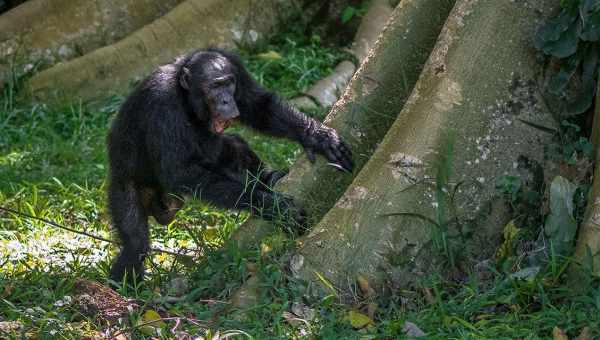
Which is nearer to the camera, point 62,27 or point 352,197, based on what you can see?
point 352,197

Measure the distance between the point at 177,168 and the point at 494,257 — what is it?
200cm

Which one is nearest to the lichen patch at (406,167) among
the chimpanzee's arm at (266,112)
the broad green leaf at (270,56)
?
the chimpanzee's arm at (266,112)

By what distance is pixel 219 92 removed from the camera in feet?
18.4

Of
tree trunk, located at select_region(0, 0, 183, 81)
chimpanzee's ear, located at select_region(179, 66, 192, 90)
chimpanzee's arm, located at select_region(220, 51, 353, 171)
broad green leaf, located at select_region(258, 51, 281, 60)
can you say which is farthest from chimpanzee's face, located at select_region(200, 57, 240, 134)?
tree trunk, located at select_region(0, 0, 183, 81)

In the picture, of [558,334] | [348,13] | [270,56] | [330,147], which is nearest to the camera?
[558,334]

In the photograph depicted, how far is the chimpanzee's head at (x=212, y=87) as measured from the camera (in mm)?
5578

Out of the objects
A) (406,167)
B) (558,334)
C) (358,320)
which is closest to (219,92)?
(406,167)

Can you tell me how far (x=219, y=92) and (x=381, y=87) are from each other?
3.43 feet

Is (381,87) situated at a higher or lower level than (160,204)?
higher

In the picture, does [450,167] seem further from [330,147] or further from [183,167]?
[183,167]

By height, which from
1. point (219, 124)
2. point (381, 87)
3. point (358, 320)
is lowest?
point (358, 320)

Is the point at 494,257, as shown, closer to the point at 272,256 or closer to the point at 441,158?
the point at 441,158

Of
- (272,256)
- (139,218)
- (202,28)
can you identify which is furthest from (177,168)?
(202,28)

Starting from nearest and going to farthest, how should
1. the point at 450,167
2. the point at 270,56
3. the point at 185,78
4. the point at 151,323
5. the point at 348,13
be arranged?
the point at 151,323 < the point at 450,167 < the point at 185,78 < the point at 270,56 < the point at 348,13
